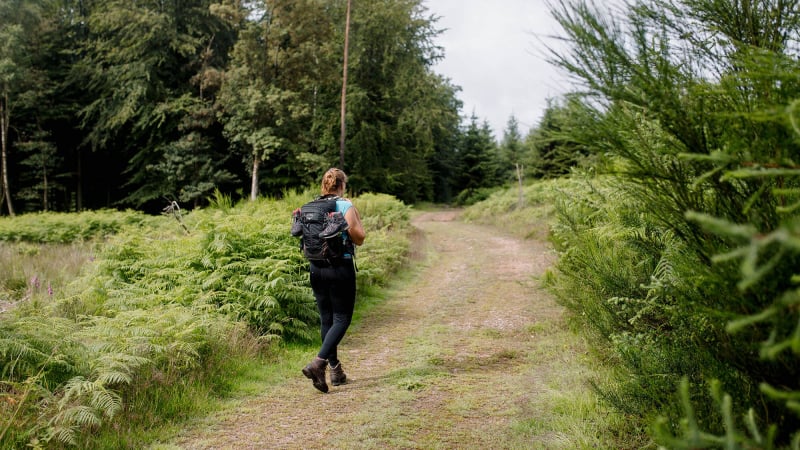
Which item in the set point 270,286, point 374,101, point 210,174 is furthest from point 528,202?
point 270,286

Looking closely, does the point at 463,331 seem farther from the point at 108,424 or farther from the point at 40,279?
the point at 40,279

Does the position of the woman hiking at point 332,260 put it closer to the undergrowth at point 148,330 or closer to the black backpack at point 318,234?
the black backpack at point 318,234

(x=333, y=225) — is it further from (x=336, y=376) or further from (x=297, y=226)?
(x=336, y=376)

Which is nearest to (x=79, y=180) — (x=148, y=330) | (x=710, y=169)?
(x=148, y=330)

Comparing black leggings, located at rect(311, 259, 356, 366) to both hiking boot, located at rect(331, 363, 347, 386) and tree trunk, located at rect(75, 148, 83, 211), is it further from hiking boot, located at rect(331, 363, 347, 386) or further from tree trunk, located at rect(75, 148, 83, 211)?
tree trunk, located at rect(75, 148, 83, 211)

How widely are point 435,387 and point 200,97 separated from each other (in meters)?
24.8

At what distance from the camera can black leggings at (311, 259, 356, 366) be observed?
4645mm

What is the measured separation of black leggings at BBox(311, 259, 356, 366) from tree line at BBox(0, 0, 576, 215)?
55.6 feet

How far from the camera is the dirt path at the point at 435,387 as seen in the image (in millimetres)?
3750

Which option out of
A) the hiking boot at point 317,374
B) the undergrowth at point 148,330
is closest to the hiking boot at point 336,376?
the hiking boot at point 317,374

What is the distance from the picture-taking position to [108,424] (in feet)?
A: 11.8

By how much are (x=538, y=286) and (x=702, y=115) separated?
708cm

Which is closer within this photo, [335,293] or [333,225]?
[333,225]

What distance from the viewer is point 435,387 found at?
15.7ft
